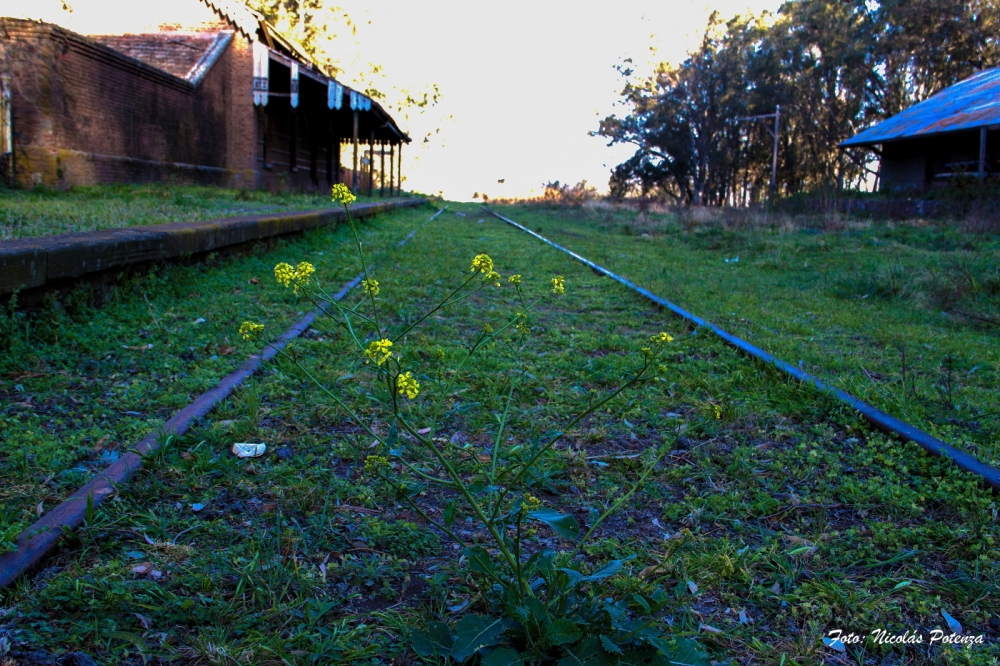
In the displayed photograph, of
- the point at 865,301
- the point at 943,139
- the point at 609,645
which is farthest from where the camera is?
the point at 943,139

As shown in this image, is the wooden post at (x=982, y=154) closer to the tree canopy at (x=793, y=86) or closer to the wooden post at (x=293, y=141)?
the tree canopy at (x=793, y=86)

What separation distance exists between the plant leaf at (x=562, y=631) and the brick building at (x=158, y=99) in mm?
13518

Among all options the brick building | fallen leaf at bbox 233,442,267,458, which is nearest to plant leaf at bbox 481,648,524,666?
fallen leaf at bbox 233,442,267,458

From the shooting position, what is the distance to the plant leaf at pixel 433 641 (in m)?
1.53

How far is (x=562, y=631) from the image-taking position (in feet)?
4.71

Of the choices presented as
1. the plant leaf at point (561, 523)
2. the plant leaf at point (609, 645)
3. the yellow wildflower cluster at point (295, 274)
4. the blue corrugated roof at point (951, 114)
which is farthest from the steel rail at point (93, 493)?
the blue corrugated roof at point (951, 114)

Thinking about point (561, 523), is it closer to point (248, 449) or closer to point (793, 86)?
point (248, 449)

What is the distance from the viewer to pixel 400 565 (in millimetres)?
2016

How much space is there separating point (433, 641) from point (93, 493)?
127 centimetres

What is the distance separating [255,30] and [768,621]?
21.3m

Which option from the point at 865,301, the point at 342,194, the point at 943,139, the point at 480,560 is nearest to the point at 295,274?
the point at 342,194

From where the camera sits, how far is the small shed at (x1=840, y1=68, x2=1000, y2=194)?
2108 cm

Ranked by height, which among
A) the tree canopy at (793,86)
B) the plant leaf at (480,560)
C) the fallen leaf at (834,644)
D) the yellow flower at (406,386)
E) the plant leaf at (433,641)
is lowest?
the fallen leaf at (834,644)

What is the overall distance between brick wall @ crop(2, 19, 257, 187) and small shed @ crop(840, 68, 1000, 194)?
2074 centimetres
